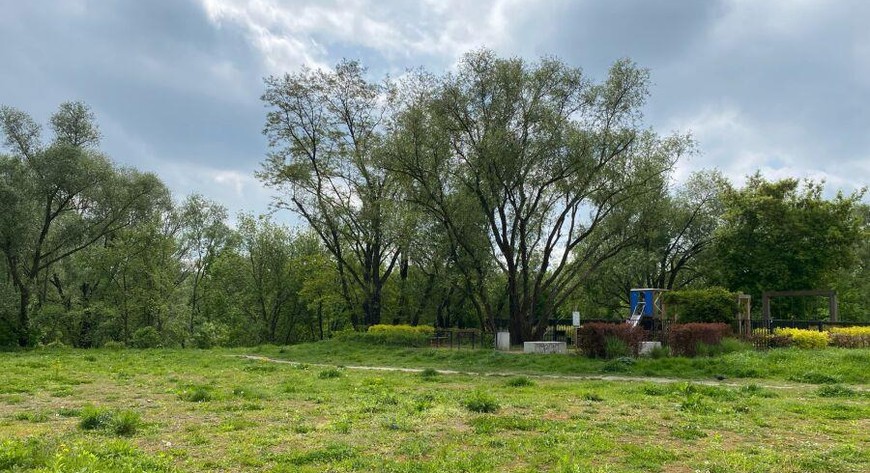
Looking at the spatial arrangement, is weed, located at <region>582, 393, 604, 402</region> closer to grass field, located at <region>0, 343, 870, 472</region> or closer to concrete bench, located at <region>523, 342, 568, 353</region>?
grass field, located at <region>0, 343, 870, 472</region>

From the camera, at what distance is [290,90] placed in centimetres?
3438

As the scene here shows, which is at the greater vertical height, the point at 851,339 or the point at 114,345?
the point at 851,339

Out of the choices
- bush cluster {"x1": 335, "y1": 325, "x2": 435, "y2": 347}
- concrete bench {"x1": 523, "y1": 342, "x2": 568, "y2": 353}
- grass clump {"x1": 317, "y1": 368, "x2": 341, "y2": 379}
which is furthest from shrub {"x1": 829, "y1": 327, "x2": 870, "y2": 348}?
grass clump {"x1": 317, "y1": 368, "x2": 341, "y2": 379}

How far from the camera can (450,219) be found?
28.5m

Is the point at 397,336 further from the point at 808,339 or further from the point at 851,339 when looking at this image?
the point at 851,339

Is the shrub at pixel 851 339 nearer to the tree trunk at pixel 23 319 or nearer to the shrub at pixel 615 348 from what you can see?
the shrub at pixel 615 348

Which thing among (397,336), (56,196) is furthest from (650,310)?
(56,196)

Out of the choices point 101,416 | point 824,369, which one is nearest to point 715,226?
point 824,369

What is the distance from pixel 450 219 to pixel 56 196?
22942 mm

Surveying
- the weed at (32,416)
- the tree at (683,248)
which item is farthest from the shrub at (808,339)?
the weed at (32,416)

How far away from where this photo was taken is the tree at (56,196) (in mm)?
31875

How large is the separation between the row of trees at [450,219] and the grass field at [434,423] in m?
11.5

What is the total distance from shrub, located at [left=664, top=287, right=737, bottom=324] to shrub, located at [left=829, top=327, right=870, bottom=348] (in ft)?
14.1

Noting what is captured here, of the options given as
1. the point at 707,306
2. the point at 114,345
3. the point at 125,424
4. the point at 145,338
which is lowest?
the point at 114,345
